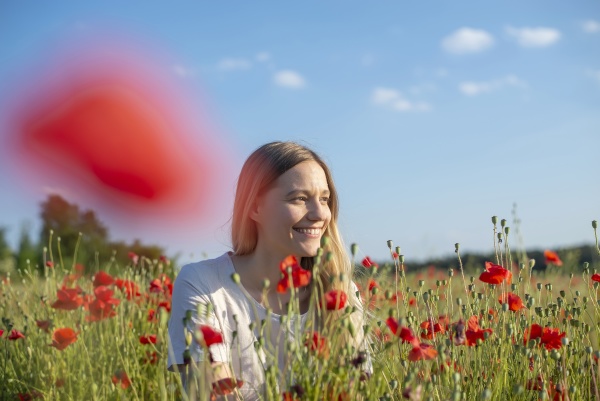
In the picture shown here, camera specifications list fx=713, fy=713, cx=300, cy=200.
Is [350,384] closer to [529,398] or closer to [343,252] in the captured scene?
[529,398]

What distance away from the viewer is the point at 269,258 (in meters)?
3.21

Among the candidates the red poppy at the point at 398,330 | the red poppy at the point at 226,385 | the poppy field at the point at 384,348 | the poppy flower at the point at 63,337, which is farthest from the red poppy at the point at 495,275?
the poppy flower at the point at 63,337

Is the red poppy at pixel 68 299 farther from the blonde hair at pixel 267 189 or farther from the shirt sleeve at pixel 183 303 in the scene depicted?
the blonde hair at pixel 267 189

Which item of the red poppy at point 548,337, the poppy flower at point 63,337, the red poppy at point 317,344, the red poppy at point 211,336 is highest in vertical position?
the red poppy at point 211,336

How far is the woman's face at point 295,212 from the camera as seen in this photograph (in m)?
3.01

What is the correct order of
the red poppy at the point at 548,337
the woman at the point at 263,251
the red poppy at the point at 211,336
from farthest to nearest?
1. the woman at the point at 263,251
2. the red poppy at the point at 548,337
3. the red poppy at the point at 211,336

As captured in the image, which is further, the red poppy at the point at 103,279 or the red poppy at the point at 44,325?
the red poppy at the point at 103,279

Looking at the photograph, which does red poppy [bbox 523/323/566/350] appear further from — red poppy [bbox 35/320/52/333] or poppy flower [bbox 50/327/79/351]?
red poppy [bbox 35/320/52/333]

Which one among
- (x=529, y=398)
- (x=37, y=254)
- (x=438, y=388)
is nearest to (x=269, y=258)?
(x=438, y=388)

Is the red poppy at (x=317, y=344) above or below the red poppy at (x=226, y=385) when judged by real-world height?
above

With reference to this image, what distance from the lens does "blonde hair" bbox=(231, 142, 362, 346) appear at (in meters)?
3.16

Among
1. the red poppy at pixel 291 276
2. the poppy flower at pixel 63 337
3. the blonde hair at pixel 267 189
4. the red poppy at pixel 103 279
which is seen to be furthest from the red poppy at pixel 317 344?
the red poppy at pixel 103 279

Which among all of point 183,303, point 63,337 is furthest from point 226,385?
point 63,337

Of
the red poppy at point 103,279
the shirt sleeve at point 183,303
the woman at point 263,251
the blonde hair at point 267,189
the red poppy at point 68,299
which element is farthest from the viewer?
the red poppy at point 103,279
